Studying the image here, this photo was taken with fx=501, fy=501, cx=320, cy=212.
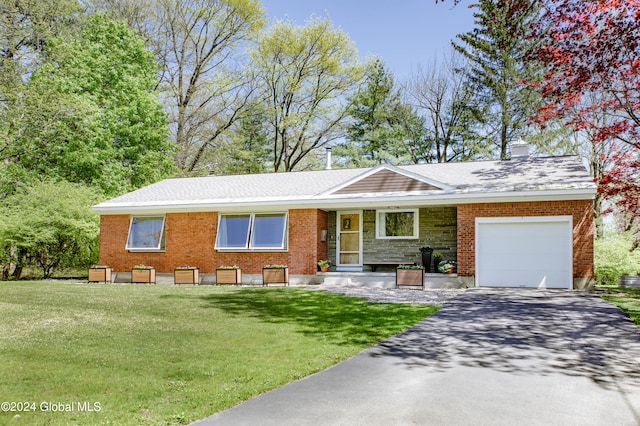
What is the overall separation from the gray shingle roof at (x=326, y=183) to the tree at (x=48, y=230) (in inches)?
58.2

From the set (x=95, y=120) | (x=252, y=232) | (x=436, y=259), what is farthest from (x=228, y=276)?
(x=95, y=120)

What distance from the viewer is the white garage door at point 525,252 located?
1381 cm

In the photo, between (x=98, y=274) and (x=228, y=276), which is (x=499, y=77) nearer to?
(x=228, y=276)

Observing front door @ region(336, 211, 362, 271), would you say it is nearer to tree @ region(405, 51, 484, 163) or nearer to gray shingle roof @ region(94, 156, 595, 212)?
gray shingle roof @ region(94, 156, 595, 212)

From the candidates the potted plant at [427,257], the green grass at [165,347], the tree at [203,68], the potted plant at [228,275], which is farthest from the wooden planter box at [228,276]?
the tree at [203,68]

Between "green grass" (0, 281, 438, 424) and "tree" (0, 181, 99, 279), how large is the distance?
795 cm

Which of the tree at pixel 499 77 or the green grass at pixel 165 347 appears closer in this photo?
the green grass at pixel 165 347

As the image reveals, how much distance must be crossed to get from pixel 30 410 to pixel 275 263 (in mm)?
13037

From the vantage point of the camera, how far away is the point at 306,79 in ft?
98.5

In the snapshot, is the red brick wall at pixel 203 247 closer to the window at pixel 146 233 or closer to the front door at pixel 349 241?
the window at pixel 146 233

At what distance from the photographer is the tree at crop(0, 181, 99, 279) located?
18.4 m

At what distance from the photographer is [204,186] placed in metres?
20.2

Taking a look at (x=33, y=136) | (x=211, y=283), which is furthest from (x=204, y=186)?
(x=33, y=136)

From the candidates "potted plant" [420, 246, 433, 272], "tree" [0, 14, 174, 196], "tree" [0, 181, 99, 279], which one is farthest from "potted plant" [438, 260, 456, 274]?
"tree" [0, 14, 174, 196]
